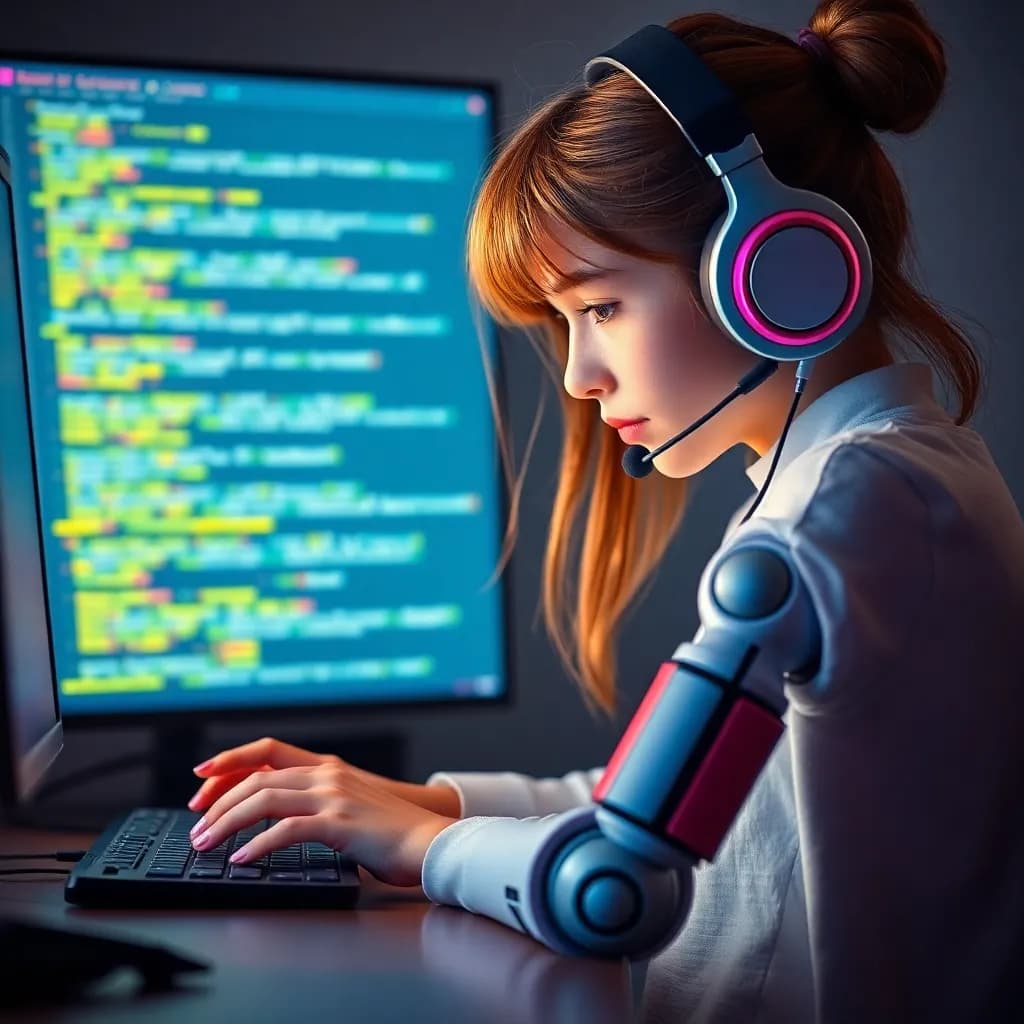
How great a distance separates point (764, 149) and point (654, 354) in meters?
0.14

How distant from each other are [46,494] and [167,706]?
23 centimetres

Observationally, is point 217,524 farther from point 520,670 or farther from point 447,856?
point 447,856

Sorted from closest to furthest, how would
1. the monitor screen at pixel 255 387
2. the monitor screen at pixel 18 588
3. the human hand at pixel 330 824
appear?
the monitor screen at pixel 18 588
the human hand at pixel 330 824
the monitor screen at pixel 255 387

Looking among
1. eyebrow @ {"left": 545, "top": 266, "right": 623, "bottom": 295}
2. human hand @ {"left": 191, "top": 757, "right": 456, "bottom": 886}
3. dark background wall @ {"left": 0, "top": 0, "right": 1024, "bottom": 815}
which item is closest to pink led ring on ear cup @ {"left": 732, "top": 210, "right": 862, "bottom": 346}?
eyebrow @ {"left": 545, "top": 266, "right": 623, "bottom": 295}

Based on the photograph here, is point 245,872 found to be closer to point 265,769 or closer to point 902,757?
point 265,769

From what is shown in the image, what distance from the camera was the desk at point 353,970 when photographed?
1.63 ft

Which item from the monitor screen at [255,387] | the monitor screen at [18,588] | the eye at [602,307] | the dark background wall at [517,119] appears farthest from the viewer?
the dark background wall at [517,119]

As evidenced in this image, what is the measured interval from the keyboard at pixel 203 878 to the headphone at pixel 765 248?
0.38 m

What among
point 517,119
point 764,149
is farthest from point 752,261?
point 517,119

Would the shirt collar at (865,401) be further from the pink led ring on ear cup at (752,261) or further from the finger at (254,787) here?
the finger at (254,787)

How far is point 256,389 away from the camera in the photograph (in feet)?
4.13

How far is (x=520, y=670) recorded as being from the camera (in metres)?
1.51

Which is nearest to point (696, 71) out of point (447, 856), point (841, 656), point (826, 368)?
point (826, 368)

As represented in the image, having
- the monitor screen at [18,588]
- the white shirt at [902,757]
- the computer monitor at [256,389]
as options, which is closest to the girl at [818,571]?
the white shirt at [902,757]
